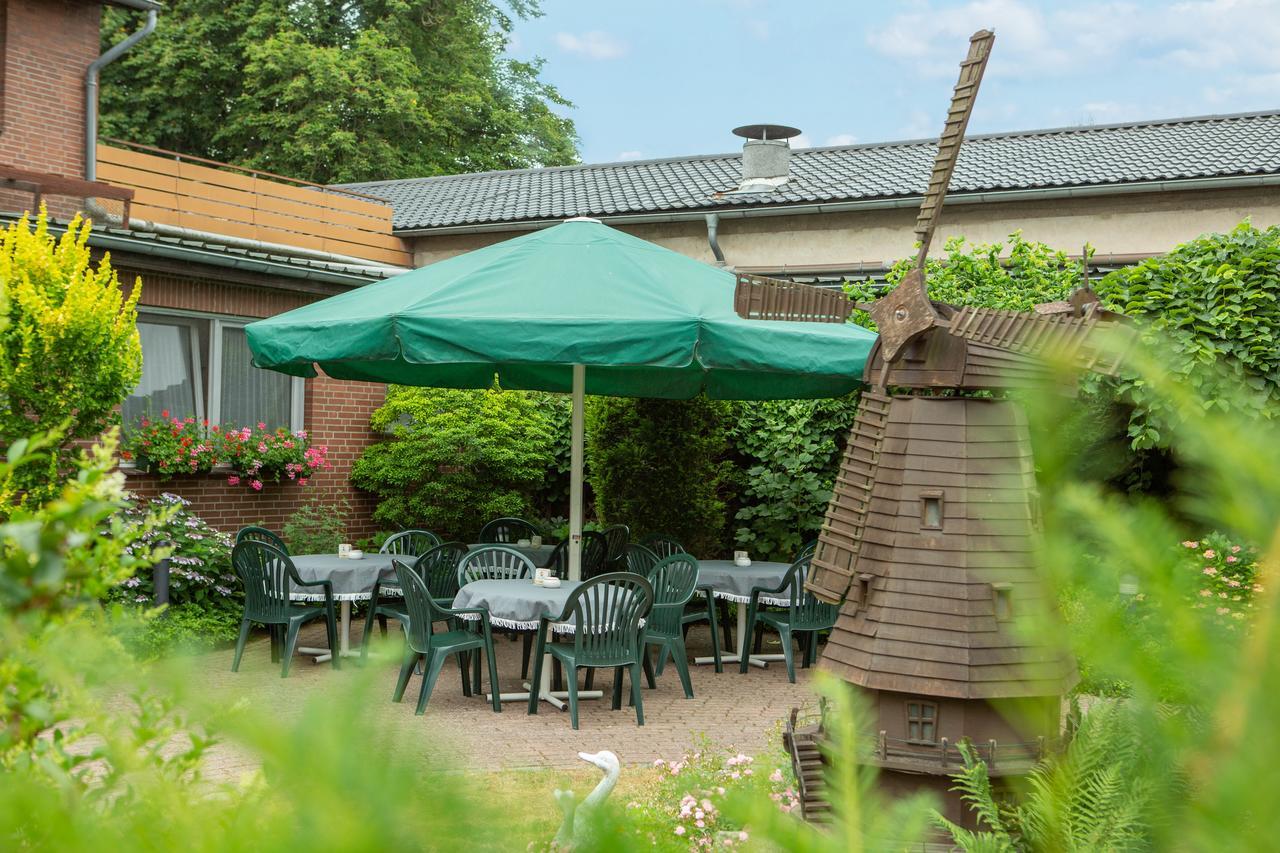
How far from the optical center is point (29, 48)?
1382 centimetres

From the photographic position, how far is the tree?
28.9 metres

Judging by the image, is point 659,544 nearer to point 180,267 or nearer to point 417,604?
point 417,604

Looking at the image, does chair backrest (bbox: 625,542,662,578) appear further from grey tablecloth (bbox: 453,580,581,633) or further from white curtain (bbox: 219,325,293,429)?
white curtain (bbox: 219,325,293,429)

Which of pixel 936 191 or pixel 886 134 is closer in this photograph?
pixel 936 191

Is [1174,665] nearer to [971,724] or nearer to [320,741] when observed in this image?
[320,741]

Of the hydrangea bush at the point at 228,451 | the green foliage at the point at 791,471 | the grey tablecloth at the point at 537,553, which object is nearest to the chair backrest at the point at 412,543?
the grey tablecloth at the point at 537,553

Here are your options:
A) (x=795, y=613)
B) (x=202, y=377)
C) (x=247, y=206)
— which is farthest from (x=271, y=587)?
(x=247, y=206)

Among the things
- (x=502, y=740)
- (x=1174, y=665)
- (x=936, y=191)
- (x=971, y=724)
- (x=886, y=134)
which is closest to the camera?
(x=1174, y=665)

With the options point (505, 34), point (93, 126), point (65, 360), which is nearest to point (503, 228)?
point (93, 126)

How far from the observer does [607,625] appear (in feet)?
23.6

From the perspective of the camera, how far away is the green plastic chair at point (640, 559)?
357 inches

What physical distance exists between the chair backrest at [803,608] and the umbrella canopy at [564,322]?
4.57ft

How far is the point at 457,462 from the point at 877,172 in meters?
10.2

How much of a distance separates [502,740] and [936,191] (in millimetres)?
3828
